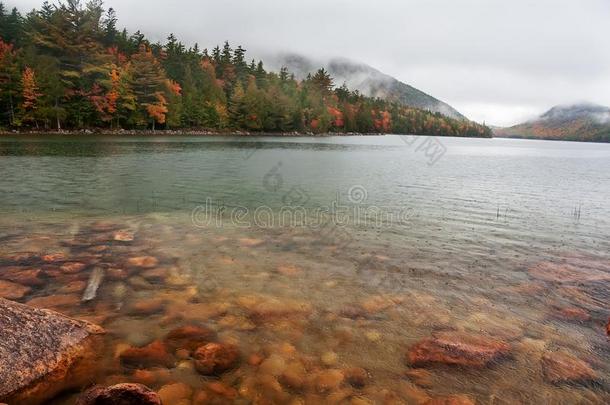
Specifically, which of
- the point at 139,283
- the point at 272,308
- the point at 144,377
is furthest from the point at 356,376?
the point at 139,283

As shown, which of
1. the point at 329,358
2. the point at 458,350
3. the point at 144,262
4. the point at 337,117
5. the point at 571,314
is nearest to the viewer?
the point at 329,358

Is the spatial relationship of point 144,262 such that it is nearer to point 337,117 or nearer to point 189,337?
point 189,337

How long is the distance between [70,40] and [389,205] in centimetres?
9736

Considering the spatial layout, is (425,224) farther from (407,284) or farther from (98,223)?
(98,223)

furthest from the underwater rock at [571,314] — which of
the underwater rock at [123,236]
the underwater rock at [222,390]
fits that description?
the underwater rock at [123,236]

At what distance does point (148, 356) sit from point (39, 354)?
66.9 inches

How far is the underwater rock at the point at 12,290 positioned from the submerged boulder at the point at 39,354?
2.71 metres

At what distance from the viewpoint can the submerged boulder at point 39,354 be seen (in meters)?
5.51

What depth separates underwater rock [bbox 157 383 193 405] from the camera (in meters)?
5.80

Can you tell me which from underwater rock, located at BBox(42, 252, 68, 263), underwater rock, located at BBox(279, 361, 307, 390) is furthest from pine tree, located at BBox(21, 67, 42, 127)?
underwater rock, located at BBox(279, 361, 307, 390)

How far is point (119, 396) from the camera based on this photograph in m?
5.02

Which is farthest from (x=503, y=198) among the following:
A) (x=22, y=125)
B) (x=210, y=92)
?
(x=210, y=92)

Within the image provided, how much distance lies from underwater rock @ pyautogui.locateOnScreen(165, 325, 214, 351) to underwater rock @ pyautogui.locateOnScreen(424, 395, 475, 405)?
14.2ft

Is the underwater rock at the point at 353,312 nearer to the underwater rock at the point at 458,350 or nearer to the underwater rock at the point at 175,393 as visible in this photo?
the underwater rock at the point at 458,350
